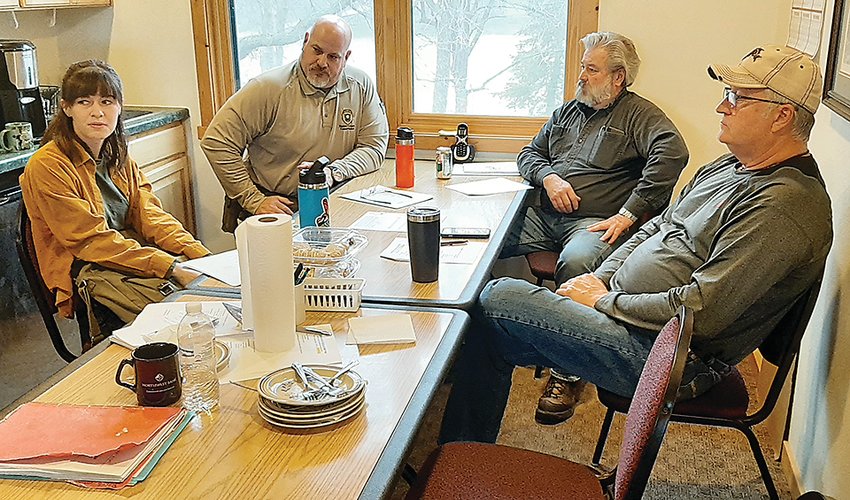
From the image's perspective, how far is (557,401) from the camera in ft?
9.57

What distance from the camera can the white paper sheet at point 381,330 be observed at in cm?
169

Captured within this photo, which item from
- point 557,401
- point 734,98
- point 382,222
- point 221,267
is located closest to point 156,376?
point 221,267

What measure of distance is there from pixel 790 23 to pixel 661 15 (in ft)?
1.56

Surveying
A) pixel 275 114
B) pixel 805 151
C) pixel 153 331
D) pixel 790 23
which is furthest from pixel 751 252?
pixel 275 114

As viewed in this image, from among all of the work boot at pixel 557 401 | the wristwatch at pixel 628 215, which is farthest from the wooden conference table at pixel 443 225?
the work boot at pixel 557 401

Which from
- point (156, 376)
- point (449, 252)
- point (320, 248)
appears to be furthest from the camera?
point (449, 252)

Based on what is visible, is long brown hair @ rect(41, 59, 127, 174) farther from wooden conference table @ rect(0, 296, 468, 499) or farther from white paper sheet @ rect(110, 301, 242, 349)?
wooden conference table @ rect(0, 296, 468, 499)

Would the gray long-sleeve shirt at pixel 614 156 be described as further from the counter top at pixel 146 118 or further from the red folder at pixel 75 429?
the red folder at pixel 75 429

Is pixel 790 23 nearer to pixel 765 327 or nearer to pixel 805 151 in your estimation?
pixel 805 151

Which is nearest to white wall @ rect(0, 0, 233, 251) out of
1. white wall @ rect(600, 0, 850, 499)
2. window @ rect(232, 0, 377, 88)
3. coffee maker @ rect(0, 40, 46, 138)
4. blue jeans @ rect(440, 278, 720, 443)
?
window @ rect(232, 0, 377, 88)

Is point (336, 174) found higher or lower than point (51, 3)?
lower

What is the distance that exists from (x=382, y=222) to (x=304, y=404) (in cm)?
128

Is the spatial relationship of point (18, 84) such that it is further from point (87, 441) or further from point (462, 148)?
point (87, 441)

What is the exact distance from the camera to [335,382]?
1.45m
